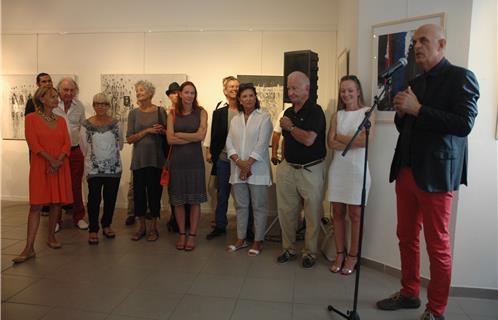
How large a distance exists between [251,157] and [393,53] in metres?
1.54

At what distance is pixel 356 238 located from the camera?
3.35 metres

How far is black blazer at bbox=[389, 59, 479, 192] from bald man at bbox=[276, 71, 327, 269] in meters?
1.07

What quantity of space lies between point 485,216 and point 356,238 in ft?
3.29

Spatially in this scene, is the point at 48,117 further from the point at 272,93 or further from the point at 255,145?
the point at 272,93

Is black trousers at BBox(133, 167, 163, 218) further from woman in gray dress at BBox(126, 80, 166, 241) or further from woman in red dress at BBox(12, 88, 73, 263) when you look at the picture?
woman in red dress at BBox(12, 88, 73, 263)

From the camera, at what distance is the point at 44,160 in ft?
11.7

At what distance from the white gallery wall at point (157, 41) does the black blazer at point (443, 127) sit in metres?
2.87

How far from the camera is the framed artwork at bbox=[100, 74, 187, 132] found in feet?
17.9

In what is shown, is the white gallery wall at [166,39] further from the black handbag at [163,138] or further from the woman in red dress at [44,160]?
the woman in red dress at [44,160]

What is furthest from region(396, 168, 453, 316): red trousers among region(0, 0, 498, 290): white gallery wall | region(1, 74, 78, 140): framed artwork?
region(1, 74, 78, 140): framed artwork

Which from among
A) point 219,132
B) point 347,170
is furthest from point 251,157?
point 347,170

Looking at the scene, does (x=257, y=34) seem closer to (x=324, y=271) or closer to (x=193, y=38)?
(x=193, y=38)

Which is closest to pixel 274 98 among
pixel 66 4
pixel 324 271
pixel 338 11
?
pixel 338 11

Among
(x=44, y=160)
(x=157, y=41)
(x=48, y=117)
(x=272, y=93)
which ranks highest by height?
(x=157, y=41)
